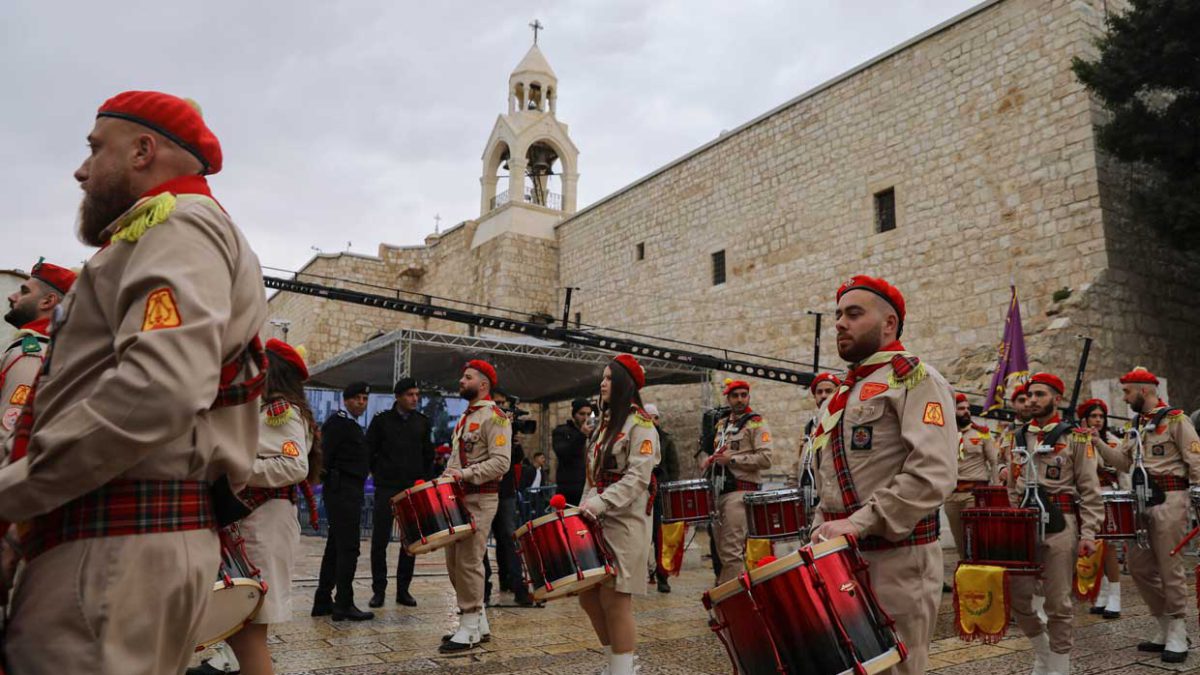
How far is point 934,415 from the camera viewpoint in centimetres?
295

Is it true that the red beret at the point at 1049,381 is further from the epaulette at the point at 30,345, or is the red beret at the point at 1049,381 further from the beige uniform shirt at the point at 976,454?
the epaulette at the point at 30,345

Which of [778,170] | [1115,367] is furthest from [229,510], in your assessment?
[778,170]

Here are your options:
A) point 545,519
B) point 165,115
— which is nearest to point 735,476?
point 545,519

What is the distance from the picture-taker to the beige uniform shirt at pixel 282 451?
13.5ft

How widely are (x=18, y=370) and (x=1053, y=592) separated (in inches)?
212

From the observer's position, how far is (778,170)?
1830cm

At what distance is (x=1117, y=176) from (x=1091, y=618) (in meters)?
8.51

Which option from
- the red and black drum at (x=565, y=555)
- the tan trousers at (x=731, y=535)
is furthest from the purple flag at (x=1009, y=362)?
the red and black drum at (x=565, y=555)

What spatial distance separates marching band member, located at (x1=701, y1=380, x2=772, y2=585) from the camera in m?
7.43

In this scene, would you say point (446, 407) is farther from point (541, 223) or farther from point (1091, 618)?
point (1091, 618)

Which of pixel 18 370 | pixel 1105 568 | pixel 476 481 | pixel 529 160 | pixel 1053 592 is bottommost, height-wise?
pixel 1105 568

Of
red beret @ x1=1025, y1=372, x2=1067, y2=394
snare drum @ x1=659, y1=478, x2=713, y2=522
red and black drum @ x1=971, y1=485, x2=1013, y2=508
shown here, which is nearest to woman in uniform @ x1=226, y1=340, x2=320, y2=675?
snare drum @ x1=659, y1=478, x2=713, y2=522

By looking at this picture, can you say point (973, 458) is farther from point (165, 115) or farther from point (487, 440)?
point (165, 115)

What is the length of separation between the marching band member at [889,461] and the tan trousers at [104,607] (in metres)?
1.97
